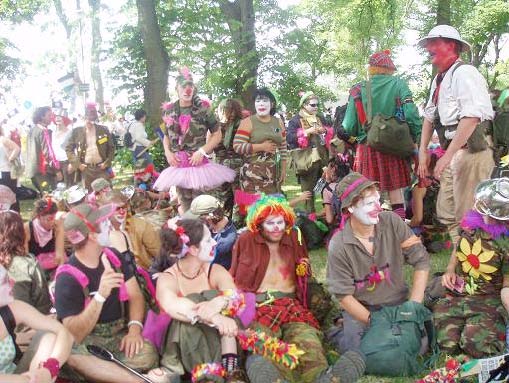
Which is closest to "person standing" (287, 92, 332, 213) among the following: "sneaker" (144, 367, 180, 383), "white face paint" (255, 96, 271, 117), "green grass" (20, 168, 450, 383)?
"green grass" (20, 168, 450, 383)

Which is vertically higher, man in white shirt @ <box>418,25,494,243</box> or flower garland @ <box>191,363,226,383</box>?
man in white shirt @ <box>418,25,494,243</box>

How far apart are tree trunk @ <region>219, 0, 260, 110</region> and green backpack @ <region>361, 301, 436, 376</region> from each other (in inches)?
316

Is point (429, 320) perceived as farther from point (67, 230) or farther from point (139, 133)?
point (139, 133)

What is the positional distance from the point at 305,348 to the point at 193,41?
36.5 feet

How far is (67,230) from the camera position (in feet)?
10.9

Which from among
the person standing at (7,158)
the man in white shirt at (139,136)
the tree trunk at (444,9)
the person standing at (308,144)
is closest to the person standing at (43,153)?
the person standing at (7,158)

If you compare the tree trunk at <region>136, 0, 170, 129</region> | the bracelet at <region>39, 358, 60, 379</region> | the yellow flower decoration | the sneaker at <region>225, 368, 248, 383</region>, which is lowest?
the sneaker at <region>225, 368, 248, 383</region>

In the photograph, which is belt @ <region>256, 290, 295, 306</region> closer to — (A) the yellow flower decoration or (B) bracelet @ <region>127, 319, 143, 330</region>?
(B) bracelet @ <region>127, 319, 143, 330</region>

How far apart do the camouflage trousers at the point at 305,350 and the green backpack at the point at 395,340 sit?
294mm

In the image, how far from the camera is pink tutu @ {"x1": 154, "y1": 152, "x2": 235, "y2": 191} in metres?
5.67

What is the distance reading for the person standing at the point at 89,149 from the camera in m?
7.83

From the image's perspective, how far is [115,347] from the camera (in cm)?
340

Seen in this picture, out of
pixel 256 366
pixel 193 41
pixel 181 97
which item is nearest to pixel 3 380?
pixel 256 366

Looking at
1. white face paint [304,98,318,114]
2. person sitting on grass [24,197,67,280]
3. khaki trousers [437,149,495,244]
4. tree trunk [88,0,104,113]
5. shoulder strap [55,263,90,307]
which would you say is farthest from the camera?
tree trunk [88,0,104,113]
